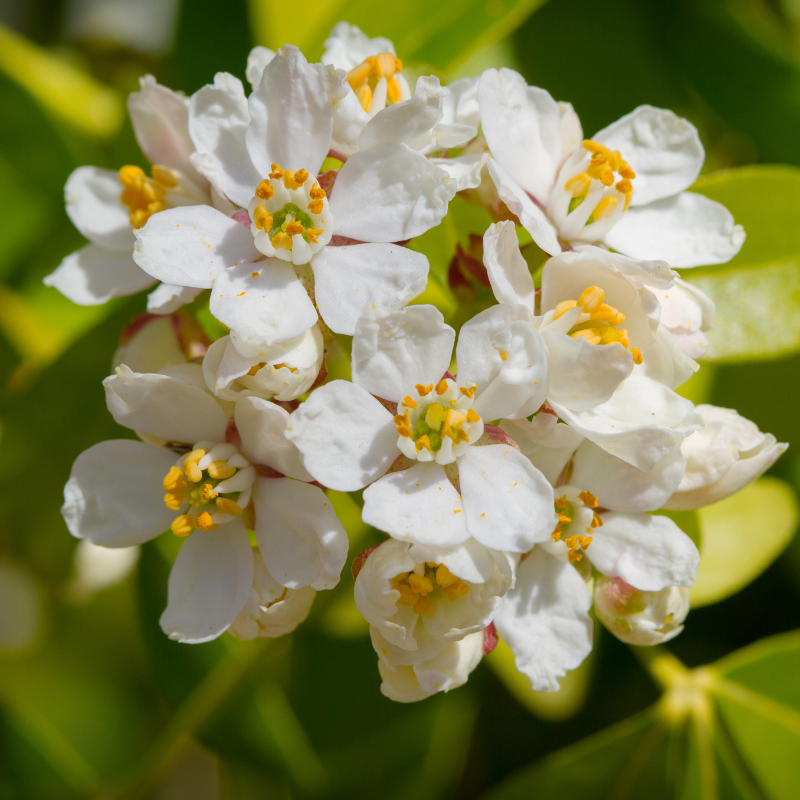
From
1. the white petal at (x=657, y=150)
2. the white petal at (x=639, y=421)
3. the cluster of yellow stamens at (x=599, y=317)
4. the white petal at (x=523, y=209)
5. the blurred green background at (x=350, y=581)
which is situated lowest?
the blurred green background at (x=350, y=581)

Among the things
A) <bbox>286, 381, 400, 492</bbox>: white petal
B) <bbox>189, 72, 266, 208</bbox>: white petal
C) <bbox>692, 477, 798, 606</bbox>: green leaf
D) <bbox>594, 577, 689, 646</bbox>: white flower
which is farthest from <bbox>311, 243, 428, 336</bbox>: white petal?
<bbox>692, 477, 798, 606</bbox>: green leaf

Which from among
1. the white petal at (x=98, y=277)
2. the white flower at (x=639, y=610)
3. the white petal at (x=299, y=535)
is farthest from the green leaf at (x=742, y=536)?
the white petal at (x=98, y=277)

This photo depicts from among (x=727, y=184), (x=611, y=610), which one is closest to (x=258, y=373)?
(x=611, y=610)

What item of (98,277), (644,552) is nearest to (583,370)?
(644,552)

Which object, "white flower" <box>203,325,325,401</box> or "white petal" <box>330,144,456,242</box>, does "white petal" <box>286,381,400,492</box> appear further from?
"white petal" <box>330,144,456,242</box>

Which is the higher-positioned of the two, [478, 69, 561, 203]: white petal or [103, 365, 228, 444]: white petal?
[478, 69, 561, 203]: white petal

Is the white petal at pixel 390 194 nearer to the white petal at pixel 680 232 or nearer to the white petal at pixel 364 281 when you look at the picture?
the white petal at pixel 364 281
